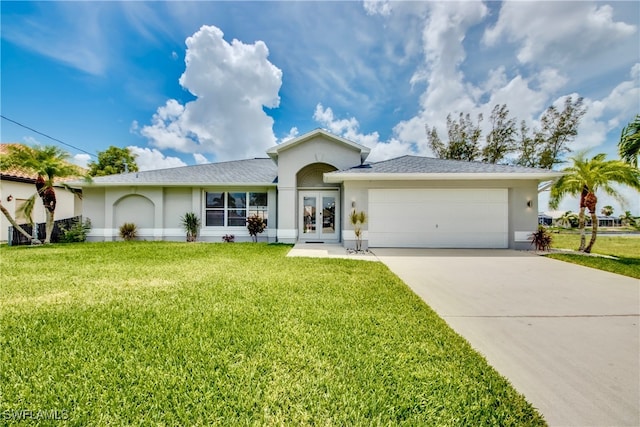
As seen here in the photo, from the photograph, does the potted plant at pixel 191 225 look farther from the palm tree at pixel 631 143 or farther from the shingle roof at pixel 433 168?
the palm tree at pixel 631 143

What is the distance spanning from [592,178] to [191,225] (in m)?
18.4

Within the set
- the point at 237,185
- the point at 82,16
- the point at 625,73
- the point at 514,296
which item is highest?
the point at 82,16

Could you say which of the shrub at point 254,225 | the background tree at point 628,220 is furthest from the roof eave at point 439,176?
the background tree at point 628,220

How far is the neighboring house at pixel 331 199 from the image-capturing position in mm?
11570

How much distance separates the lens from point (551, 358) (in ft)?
9.92

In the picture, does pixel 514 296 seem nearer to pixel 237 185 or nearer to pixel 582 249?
pixel 582 249

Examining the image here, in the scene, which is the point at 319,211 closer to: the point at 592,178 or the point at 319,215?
the point at 319,215

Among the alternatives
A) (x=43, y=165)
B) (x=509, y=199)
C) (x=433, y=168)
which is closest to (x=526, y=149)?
(x=509, y=199)

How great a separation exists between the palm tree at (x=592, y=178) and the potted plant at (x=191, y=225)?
57.5 feet

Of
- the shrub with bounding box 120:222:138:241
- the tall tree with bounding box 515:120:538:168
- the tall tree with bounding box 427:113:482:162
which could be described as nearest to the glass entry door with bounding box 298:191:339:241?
the shrub with bounding box 120:222:138:241

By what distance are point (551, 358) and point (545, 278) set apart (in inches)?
195

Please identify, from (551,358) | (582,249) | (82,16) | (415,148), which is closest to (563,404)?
(551,358)

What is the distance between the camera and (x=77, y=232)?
45.8ft

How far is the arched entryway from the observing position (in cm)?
1392
